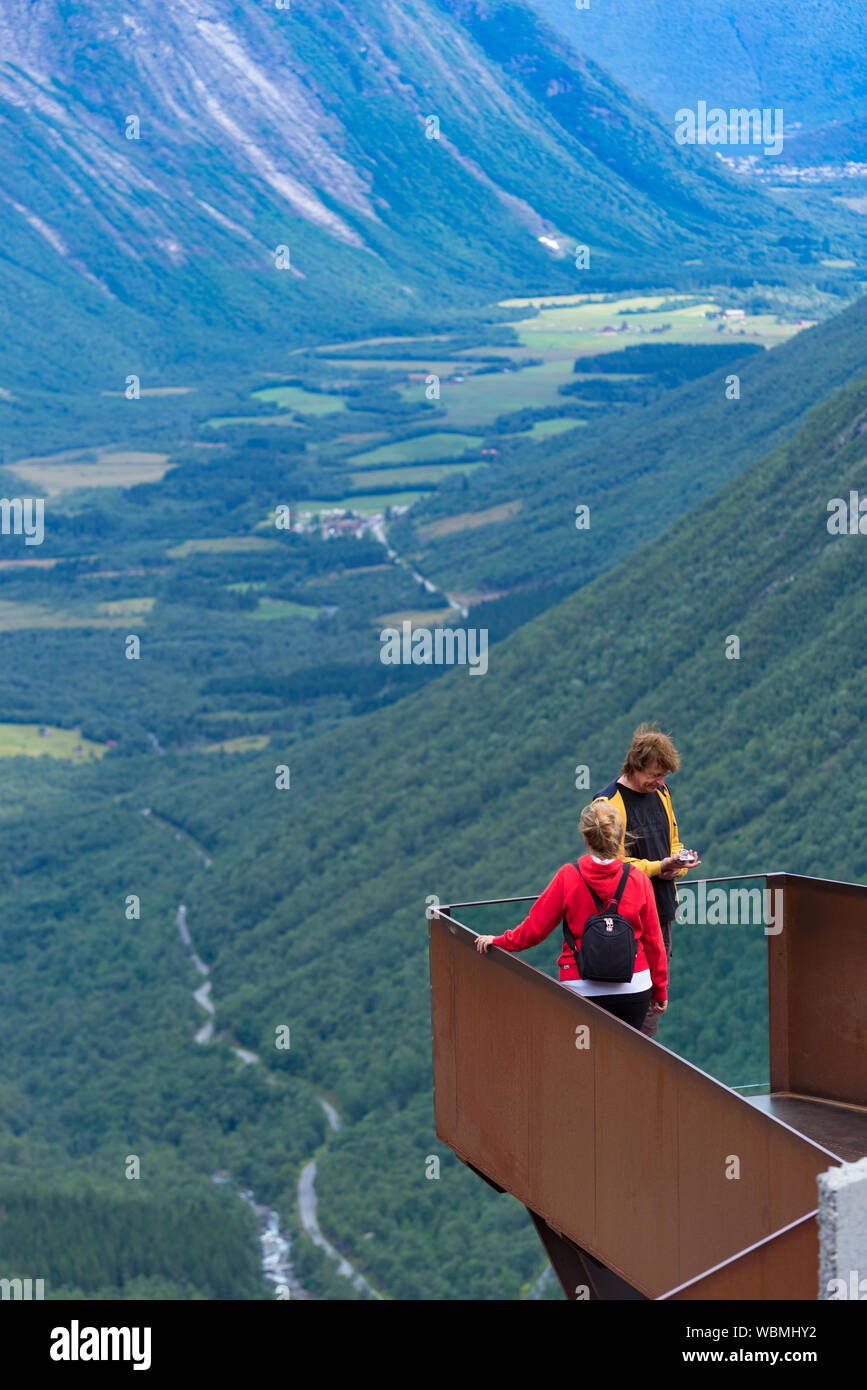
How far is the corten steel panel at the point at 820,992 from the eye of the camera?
1230 centimetres

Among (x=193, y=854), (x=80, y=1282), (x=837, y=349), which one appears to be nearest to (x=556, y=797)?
(x=80, y=1282)

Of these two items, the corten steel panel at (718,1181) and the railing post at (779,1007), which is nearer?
the corten steel panel at (718,1181)

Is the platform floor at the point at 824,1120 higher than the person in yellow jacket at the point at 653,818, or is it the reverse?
the person in yellow jacket at the point at 653,818

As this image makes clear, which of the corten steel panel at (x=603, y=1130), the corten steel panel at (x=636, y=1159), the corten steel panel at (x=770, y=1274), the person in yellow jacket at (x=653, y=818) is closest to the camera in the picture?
the corten steel panel at (x=770, y=1274)

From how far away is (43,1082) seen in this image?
100938 mm

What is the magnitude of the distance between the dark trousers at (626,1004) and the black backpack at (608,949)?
108 millimetres

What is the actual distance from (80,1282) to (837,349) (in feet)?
357

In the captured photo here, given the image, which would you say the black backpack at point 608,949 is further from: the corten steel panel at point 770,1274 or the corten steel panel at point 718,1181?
the corten steel panel at point 770,1274

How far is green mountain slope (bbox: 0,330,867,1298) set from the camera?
2781 inches

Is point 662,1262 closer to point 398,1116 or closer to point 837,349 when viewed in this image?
point 398,1116

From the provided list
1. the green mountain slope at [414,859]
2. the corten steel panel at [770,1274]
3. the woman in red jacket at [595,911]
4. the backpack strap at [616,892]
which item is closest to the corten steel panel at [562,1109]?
the woman in red jacket at [595,911]

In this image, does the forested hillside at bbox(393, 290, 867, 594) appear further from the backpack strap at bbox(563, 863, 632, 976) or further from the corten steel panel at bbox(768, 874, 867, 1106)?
the backpack strap at bbox(563, 863, 632, 976)

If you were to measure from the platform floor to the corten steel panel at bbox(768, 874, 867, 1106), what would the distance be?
0.09 metres

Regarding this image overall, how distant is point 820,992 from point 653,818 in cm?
186
